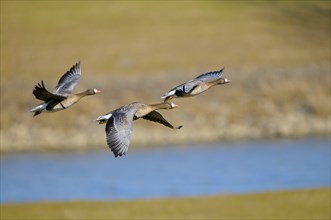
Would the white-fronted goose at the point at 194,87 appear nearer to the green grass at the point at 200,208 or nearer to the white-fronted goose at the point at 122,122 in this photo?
the white-fronted goose at the point at 122,122

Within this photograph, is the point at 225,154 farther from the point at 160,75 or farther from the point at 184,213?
the point at 184,213

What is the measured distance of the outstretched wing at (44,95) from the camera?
55.2ft

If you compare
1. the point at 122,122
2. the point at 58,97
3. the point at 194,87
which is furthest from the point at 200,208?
the point at 122,122

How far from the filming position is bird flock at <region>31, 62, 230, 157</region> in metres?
15.8

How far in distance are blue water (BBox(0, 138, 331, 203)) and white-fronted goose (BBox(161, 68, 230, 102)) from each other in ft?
35.4

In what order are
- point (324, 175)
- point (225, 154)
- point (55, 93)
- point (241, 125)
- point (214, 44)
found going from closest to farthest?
point (55, 93), point (324, 175), point (225, 154), point (241, 125), point (214, 44)

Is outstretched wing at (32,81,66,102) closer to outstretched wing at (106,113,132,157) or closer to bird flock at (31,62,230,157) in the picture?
bird flock at (31,62,230,157)

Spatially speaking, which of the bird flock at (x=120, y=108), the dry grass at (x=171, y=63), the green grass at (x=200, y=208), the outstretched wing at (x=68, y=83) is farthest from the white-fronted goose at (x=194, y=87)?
the dry grass at (x=171, y=63)

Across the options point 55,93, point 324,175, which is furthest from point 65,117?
point 55,93

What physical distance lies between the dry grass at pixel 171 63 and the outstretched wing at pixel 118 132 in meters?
25.3

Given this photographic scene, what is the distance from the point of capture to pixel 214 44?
169ft

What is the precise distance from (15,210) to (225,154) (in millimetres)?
14354

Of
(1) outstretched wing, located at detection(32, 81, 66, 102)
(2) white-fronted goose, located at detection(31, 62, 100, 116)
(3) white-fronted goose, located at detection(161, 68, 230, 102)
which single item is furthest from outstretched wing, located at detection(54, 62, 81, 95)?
(3) white-fronted goose, located at detection(161, 68, 230, 102)

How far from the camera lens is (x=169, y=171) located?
116 feet
